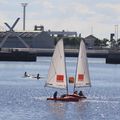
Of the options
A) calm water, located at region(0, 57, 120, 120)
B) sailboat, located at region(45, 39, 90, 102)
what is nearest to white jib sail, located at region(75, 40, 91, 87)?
sailboat, located at region(45, 39, 90, 102)

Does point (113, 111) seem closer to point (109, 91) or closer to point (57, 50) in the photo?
point (57, 50)

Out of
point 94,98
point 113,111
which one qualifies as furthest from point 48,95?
point 113,111

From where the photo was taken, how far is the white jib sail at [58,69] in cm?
9081

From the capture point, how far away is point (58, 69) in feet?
299

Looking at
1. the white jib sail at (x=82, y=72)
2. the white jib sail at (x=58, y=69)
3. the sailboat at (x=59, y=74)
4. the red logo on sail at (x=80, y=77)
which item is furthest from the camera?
the red logo on sail at (x=80, y=77)

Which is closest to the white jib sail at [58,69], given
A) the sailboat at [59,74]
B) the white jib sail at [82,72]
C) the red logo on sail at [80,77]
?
the sailboat at [59,74]

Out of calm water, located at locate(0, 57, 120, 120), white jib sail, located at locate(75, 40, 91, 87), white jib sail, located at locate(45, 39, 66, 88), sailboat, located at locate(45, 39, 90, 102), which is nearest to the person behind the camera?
calm water, located at locate(0, 57, 120, 120)

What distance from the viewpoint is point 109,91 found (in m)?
109

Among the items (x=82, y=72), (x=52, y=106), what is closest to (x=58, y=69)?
(x=82, y=72)

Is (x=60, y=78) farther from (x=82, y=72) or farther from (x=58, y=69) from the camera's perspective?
(x=82, y=72)

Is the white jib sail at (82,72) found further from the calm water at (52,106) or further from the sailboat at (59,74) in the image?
the calm water at (52,106)

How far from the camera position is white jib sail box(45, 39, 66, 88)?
90.8 metres

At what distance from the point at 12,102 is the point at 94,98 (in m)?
11.7

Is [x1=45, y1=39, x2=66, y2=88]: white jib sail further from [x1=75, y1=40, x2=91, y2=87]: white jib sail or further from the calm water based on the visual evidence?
the calm water
